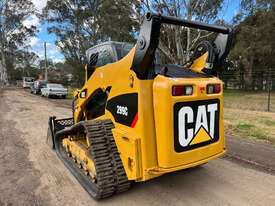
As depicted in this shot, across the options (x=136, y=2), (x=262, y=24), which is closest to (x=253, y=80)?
(x=262, y=24)

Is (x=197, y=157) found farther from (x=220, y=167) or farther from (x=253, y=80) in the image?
(x=253, y=80)

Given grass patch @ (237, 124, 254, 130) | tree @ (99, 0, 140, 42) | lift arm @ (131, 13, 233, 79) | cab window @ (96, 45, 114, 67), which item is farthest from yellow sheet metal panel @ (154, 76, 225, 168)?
tree @ (99, 0, 140, 42)

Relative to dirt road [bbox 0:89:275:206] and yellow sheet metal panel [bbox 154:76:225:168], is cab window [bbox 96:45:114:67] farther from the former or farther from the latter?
dirt road [bbox 0:89:275:206]

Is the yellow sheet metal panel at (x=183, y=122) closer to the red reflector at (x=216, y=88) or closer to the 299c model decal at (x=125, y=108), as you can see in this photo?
the red reflector at (x=216, y=88)

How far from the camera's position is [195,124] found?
2393mm

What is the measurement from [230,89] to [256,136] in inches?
700

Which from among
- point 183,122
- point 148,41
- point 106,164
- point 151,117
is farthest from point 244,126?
point 148,41

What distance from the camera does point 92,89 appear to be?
3330 millimetres

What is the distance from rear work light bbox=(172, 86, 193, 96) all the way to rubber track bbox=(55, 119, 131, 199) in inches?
41.1

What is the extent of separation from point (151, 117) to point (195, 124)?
0.55 m

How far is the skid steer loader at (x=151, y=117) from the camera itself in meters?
2.18

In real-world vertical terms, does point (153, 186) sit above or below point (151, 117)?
below

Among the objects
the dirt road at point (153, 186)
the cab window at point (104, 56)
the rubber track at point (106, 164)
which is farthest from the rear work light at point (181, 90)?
the dirt road at point (153, 186)

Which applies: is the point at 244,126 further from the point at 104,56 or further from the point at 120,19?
the point at 120,19
